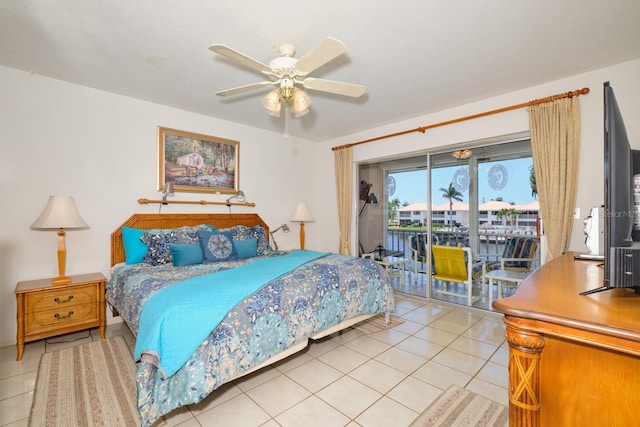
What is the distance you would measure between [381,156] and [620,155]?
3567mm

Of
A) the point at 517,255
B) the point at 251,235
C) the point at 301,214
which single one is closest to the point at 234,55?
the point at 251,235

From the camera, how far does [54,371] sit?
2.21 m

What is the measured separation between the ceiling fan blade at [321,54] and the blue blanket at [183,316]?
1549 millimetres

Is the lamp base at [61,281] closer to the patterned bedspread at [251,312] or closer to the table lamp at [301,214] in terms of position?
the patterned bedspread at [251,312]

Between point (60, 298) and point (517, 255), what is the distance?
4842 millimetres

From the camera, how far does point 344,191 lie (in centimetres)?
495

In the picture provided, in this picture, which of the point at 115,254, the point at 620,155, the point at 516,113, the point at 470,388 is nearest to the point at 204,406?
the point at 470,388

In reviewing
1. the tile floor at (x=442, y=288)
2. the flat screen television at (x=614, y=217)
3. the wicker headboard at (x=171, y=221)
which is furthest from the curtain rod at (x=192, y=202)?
the flat screen television at (x=614, y=217)

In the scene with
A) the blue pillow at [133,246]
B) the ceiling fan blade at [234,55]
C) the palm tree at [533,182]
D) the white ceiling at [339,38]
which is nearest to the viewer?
the ceiling fan blade at [234,55]

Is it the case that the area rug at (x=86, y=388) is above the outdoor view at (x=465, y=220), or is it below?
below

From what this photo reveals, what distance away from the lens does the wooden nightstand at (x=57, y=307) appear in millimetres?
2400

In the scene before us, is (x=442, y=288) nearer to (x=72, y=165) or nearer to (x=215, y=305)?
(x=215, y=305)

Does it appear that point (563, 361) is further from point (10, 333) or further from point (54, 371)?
point (10, 333)

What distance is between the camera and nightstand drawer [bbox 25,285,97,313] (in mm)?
2434
